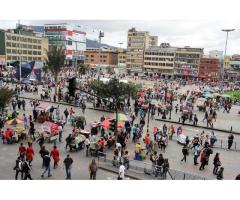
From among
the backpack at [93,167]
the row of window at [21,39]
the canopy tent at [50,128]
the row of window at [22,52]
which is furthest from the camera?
the row of window at [22,52]

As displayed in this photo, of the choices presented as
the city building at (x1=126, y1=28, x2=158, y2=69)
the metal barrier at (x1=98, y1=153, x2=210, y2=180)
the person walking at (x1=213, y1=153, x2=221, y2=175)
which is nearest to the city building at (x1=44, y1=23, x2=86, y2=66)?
the city building at (x1=126, y1=28, x2=158, y2=69)

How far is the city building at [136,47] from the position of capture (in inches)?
4906

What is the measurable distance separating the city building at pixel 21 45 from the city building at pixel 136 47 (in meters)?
35.6

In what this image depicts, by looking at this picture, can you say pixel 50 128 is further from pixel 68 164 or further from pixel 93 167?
pixel 93 167

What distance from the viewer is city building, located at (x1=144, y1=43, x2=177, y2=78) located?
115062 millimetres

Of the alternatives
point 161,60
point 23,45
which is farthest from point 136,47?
point 23,45

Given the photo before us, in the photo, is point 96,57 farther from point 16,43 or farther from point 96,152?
point 96,152

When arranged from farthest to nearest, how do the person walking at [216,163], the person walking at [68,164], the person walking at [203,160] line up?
the person walking at [203,160]
the person walking at [216,163]
the person walking at [68,164]

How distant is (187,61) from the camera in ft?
372

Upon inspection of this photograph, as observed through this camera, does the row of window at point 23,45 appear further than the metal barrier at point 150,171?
Yes

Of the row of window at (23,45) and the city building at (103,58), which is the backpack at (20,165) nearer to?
the row of window at (23,45)

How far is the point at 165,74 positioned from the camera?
116875mm

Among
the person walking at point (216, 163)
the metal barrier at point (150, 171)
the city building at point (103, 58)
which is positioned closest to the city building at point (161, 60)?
the city building at point (103, 58)

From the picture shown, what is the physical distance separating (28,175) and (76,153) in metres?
5.25
